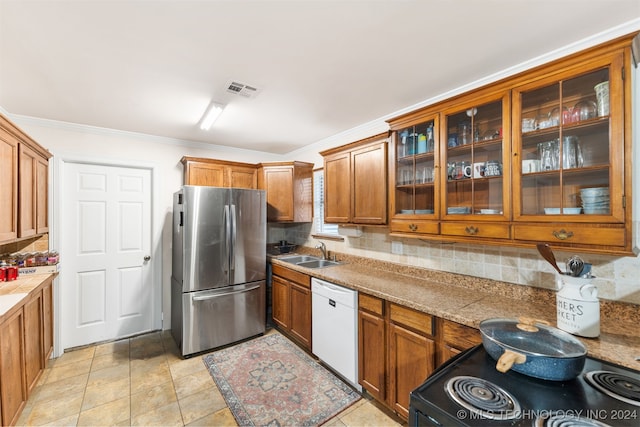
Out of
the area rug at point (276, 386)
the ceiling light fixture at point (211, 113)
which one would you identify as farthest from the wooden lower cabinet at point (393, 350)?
the ceiling light fixture at point (211, 113)

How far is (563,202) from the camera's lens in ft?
4.93

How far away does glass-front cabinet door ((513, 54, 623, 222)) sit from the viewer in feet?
4.45

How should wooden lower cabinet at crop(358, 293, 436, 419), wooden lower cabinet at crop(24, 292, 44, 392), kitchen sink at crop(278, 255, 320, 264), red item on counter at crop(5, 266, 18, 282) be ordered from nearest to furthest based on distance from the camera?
wooden lower cabinet at crop(358, 293, 436, 419)
wooden lower cabinet at crop(24, 292, 44, 392)
red item on counter at crop(5, 266, 18, 282)
kitchen sink at crop(278, 255, 320, 264)

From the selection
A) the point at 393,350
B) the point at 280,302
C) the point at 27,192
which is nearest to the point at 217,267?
the point at 280,302

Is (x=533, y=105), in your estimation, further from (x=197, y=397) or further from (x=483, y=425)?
(x=197, y=397)

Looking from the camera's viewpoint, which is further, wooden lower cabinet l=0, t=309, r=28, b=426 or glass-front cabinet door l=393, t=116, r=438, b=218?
glass-front cabinet door l=393, t=116, r=438, b=218

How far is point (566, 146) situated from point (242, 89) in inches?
86.5

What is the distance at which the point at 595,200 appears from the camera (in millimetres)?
1396

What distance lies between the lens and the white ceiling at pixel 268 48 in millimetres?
1346

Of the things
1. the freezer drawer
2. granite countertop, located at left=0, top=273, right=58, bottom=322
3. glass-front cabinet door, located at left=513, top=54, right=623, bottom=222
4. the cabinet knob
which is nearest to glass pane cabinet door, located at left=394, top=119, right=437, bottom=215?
the cabinet knob

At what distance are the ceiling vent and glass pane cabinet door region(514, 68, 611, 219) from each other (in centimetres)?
186

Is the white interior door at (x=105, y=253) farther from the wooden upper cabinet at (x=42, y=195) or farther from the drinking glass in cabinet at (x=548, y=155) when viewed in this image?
the drinking glass in cabinet at (x=548, y=155)

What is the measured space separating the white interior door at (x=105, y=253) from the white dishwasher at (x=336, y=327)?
224cm

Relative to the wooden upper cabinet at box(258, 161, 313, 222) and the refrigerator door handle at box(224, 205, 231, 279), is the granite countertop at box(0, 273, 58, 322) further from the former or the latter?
the wooden upper cabinet at box(258, 161, 313, 222)
